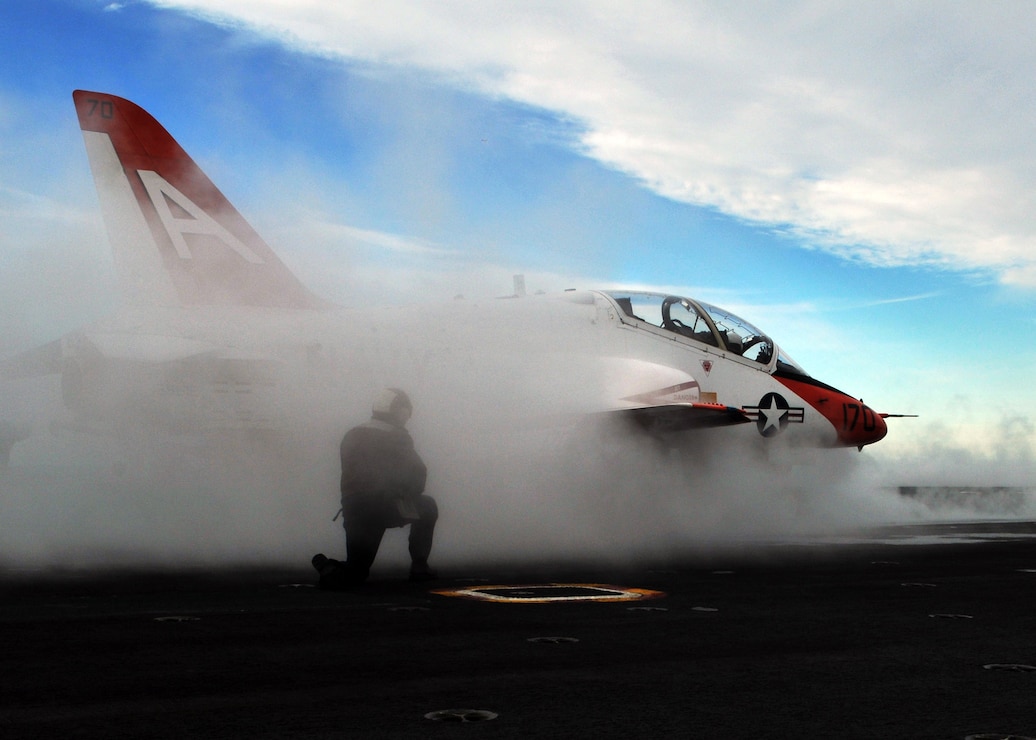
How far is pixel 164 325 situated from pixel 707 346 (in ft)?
32.2

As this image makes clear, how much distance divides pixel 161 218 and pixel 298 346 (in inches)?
139

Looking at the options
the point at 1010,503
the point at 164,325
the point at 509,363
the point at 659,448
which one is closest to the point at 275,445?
the point at 164,325

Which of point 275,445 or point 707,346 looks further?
point 707,346

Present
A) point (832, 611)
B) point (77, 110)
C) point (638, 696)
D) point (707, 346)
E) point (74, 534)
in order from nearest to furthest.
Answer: point (638, 696), point (832, 611), point (74, 534), point (77, 110), point (707, 346)

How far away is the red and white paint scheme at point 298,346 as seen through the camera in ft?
48.1

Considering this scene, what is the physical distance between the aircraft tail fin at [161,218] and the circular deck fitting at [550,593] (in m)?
9.60

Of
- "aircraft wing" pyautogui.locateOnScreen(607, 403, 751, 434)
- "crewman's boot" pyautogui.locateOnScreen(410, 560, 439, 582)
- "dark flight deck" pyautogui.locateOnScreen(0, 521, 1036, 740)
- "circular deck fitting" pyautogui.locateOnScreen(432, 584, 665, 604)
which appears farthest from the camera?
"aircraft wing" pyautogui.locateOnScreen(607, 403, 751, 434)

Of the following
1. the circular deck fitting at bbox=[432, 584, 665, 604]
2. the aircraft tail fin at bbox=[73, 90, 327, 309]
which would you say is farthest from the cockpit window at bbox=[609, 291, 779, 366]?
the circular deck fitting at bbox=[432, 584, 665, 604]

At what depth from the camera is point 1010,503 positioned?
37000 millimetres

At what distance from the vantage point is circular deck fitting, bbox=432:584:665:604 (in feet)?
27.3

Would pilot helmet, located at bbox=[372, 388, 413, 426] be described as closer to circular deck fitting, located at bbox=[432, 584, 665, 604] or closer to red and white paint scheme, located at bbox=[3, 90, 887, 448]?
circular deck fitting, located at bbox=[432, 584, 665, 604]

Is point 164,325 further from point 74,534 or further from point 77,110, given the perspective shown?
point 77,110

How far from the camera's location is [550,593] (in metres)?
8.81

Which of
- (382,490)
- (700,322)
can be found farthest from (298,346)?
(700,322)
